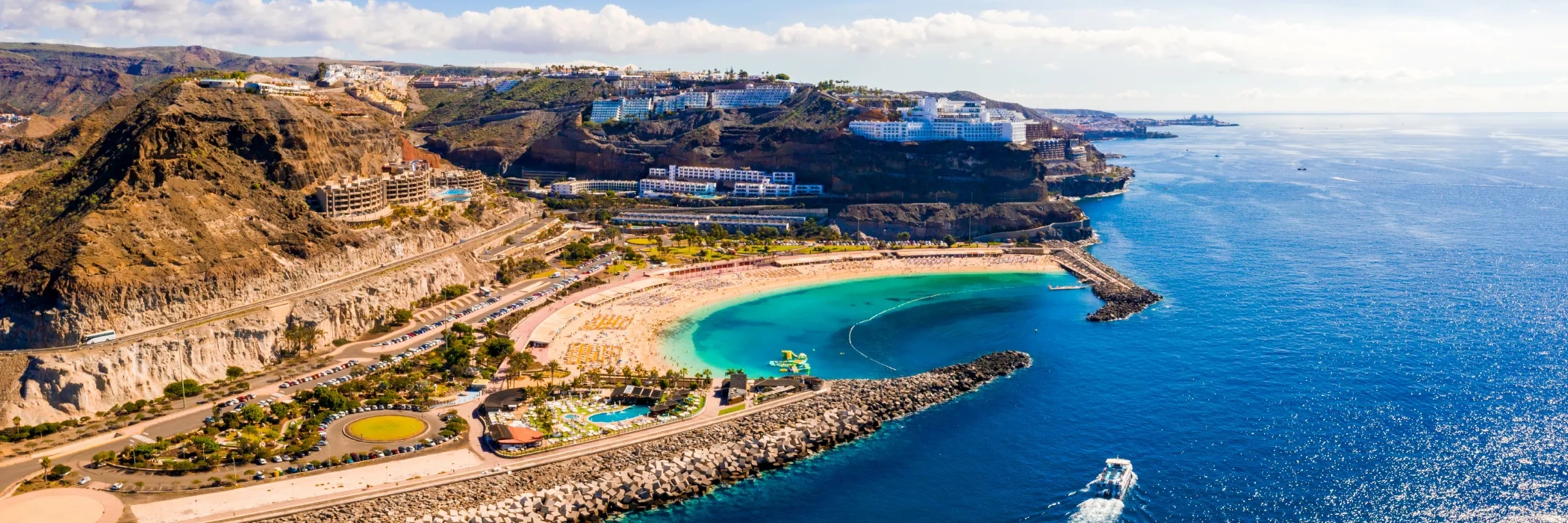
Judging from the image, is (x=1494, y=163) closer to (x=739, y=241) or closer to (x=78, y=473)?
(x=739, y=241)

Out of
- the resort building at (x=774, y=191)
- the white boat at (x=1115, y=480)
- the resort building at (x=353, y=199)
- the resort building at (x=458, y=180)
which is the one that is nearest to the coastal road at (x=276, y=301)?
the resort building at (x=353, y=199)

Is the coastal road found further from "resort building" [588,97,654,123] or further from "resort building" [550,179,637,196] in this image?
"resort building" [588,97,654,123]

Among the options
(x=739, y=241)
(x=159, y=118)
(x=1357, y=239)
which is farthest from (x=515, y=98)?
(x=1357, y=239)

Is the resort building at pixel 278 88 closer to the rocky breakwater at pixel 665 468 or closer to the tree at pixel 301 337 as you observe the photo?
the tree at pixel 301 337

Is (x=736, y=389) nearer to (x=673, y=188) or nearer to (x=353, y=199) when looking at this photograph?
(x=353, y=199)

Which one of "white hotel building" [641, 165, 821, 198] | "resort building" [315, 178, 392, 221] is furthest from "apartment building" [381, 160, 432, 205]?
"white hotel building" [641, 165, 821, 198]
